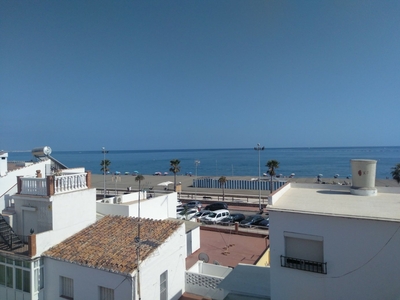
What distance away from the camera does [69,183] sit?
1195 centimetres

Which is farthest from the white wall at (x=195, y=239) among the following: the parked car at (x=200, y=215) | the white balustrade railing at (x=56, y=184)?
the white balustrade railing at (x=56, y=184)

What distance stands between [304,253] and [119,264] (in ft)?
20.1

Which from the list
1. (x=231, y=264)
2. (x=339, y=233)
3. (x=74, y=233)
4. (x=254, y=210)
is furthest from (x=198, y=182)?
(x=339, y=233)

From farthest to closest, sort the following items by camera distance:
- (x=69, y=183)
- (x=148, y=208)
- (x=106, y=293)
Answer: (x=148, y=208) → (x=69, y=183) → (x=106, y=293)

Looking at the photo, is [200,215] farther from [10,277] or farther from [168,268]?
[10,277]

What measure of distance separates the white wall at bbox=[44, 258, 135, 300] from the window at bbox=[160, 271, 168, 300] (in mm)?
2022

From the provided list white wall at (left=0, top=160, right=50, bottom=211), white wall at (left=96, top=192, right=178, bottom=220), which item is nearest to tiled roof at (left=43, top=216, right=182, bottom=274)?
white wall at (left=96, top=192, right=178, bottom=220)

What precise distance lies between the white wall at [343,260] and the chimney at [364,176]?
375cm

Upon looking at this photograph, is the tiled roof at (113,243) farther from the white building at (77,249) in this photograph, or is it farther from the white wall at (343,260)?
the white wall at (343,260)

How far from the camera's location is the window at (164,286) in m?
10.7

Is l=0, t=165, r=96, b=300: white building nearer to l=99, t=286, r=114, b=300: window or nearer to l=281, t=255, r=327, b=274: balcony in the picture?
l=99, t=286, r=114, b=300: window

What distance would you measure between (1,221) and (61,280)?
152 inches

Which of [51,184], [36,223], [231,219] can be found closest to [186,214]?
[231,219]

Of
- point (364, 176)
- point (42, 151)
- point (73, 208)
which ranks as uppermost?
point (42, 151)
